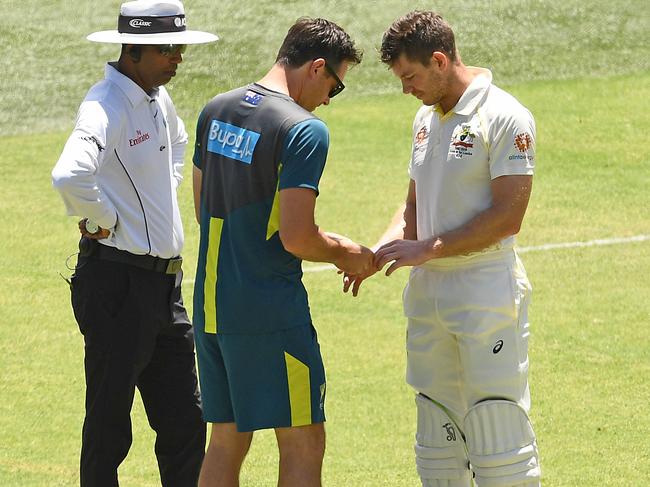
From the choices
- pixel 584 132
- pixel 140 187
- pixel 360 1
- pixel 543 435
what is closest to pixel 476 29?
pixel 360 1

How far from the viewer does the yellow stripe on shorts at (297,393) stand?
4.93 m

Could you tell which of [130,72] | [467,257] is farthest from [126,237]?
[467,257]

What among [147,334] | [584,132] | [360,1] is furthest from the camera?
[360,1]

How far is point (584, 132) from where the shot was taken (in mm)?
12141

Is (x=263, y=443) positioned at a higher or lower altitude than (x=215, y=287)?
lower

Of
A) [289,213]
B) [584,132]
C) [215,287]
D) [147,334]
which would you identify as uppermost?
[289,213]

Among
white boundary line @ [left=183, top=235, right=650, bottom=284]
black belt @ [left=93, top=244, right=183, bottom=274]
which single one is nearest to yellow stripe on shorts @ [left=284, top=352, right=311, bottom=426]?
black belt @ [left=93, top=244, right=183, bottom=274]

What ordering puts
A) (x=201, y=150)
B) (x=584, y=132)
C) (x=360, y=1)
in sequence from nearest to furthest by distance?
1. (x=201, y=150)
2. (x=584, y=132)
3. (x=360, y=1)

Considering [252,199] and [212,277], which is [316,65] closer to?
[252,199]

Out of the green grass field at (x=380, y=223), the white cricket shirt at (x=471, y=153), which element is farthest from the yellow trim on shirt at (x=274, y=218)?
the green grass field at (x=380, y=223)

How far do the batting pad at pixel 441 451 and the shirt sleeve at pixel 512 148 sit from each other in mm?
977

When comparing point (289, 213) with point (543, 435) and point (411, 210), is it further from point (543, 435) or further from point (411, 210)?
point (543, 435)

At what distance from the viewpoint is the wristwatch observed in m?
5.30

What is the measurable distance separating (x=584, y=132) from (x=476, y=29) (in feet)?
8.64
